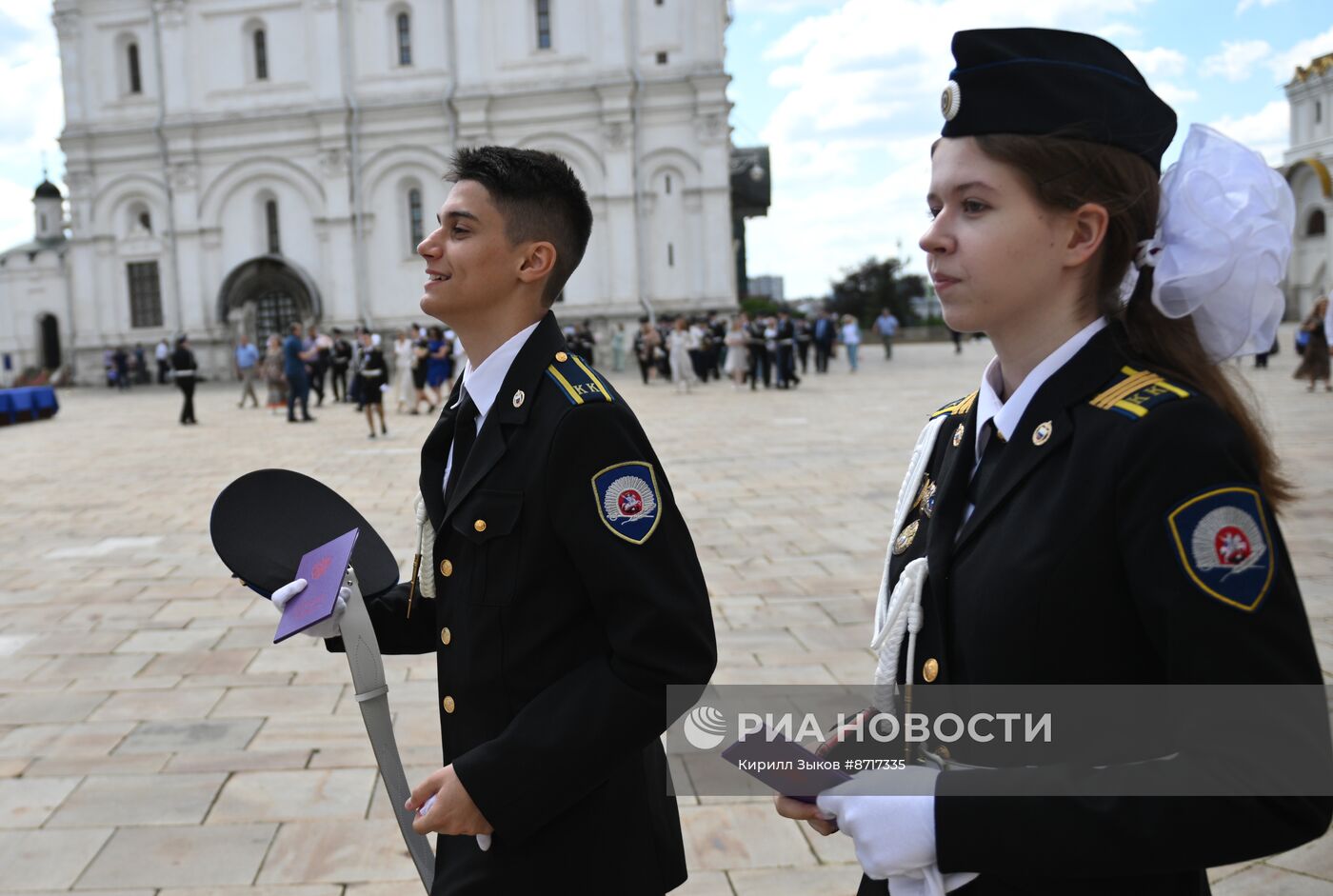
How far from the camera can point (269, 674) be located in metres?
5.30

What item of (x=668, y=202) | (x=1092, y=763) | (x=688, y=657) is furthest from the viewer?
(x=668, y=202)

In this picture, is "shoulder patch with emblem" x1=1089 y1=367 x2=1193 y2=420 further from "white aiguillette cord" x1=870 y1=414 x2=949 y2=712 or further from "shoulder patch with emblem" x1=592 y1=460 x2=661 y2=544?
"shoulder patch with emblem" x1=592 y1=460 x2=661 y2=544

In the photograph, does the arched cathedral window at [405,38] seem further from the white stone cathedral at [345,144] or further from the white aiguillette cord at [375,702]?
the white aiguillette cord at [375,702]

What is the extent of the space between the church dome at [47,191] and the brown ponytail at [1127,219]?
185ft

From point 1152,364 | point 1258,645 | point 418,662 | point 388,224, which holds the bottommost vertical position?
point 418,662

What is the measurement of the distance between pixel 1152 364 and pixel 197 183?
1606 inches

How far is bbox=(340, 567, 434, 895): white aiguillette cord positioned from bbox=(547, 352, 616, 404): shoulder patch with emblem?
0.51 metres

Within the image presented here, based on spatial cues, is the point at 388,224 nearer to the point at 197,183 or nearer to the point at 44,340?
the point at 197,183

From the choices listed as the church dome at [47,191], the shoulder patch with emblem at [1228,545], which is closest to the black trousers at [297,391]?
the shoulder patch with emblem at [1228,545]

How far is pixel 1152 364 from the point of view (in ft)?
4.75

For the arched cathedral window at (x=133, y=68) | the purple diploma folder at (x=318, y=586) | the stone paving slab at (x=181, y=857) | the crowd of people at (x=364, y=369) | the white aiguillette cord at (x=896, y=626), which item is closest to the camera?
the white aiguillette cord at (x=896, y=626)

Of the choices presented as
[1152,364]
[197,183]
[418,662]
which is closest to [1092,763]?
[1152,364]

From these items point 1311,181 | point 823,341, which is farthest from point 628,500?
point 1311,181

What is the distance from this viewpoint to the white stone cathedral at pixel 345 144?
3603cm
